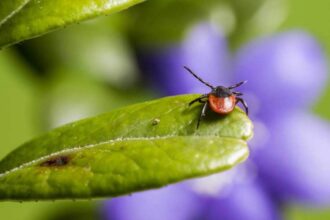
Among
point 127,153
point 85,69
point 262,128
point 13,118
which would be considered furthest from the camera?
point 13,118

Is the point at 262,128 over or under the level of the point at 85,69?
under

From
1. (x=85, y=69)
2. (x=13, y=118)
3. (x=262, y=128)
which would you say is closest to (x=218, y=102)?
(x=85, y=69)

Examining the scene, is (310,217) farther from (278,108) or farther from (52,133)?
(52,133)

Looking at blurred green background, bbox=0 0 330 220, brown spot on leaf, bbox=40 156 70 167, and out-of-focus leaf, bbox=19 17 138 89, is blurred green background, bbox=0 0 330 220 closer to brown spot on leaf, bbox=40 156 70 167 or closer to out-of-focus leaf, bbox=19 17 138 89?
out-of-focus leaf, bbox=19 17 138 89

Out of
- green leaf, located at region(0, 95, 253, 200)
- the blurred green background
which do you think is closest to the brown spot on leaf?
green leaf, located at region(0, 95, 253, 200)

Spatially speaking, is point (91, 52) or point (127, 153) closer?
point (127, 153)

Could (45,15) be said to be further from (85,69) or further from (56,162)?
(85,69)
